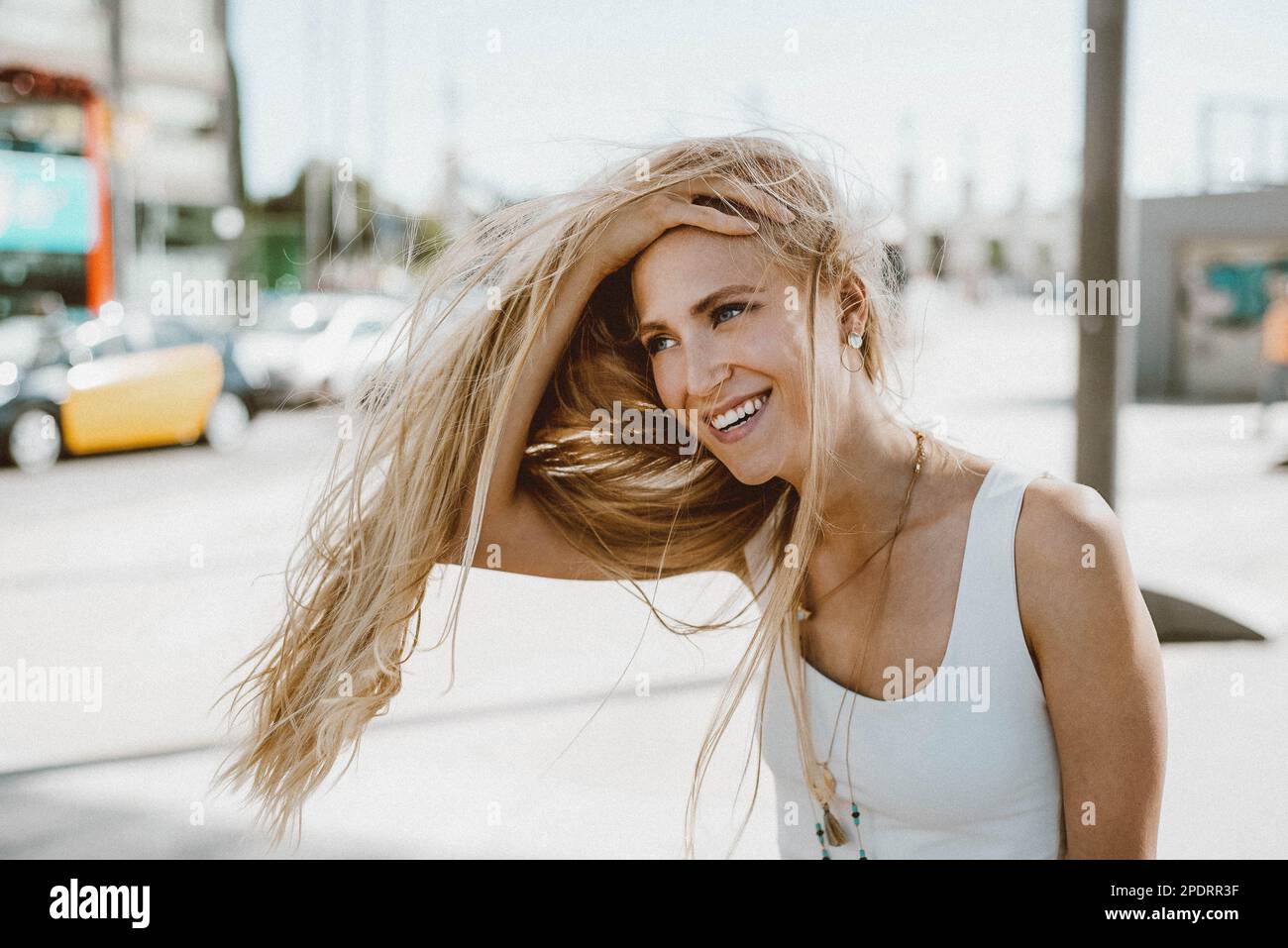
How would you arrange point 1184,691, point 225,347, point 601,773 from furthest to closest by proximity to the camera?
point 225,347 → point 1184,691 → point 601,773

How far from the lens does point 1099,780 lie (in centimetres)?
180

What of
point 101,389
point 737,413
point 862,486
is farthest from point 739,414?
point 101,389

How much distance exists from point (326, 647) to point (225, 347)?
13.0m

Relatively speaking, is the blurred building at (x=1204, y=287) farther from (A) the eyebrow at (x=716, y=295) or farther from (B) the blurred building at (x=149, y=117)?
(A) the eyebrow at (x=716, y=295)

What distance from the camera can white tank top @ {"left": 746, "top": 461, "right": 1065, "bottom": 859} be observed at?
180 centimetres

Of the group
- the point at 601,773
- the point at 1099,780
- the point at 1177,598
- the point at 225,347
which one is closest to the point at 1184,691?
the point at 1177,598

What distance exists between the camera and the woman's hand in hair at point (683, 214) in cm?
194

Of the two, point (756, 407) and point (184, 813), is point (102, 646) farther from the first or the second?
point (756, 407)

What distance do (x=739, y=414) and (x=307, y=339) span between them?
16.9 metres

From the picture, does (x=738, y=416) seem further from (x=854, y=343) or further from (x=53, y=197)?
(x=53, y=197)

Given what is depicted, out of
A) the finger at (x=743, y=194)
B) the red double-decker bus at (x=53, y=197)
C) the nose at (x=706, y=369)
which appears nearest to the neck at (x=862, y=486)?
the nose at (x=706, y=369)

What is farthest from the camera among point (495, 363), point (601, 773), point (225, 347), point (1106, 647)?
point (225, 347)

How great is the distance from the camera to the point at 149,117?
30.7 metres
